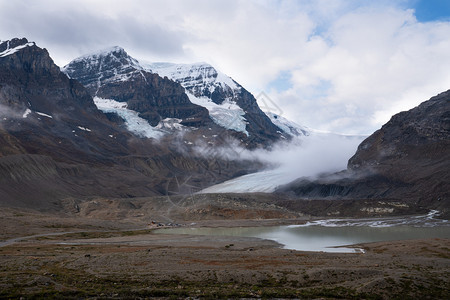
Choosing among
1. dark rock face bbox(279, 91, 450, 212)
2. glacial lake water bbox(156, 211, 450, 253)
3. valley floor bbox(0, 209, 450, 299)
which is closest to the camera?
valley floor bbox(0, 209, 450, 299)

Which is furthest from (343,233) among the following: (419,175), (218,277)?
(419,175)

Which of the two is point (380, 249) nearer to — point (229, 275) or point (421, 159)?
point (229, 275)

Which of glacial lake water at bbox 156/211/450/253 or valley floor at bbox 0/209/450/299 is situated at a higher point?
valley floor at bbox 0/209/450/299

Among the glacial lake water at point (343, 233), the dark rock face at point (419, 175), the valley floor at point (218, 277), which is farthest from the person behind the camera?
the dark rock face at point (419, 175)

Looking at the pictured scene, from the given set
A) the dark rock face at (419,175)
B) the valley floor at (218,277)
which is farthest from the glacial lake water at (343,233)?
the valley floor at (218,277)

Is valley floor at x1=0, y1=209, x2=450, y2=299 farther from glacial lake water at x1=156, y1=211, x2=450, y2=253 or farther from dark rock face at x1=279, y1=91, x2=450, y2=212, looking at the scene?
dark rock face at x1=279, y1=91, x2=450, y2=212

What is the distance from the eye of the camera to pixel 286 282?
A: 2989cm

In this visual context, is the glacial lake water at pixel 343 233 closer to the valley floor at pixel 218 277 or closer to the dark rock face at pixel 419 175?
the dark rock face at pixel 419 175

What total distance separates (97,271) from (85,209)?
13189 centimetres

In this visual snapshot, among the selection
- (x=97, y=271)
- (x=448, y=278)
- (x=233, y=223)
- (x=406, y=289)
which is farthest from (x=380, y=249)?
(x=233, y=223)

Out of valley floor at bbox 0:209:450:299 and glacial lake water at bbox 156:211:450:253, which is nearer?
valley floor at bbox 0:209:450:299

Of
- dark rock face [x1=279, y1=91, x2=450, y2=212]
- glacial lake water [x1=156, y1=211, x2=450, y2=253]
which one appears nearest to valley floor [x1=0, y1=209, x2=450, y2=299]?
glacial lake water [x1=156, y1=211, x2=450, y2=253]

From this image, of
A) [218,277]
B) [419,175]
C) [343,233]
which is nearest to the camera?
[218,277]

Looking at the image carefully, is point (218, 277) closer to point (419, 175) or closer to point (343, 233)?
point (343, 233)
